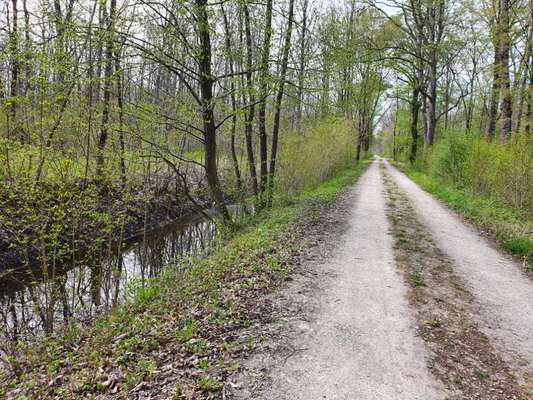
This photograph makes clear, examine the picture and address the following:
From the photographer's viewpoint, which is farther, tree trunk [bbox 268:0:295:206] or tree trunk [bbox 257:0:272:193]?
tree trunk [bbox 268:0:295:206]

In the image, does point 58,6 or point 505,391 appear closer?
point 505,391

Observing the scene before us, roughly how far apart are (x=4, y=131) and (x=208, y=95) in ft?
15.5

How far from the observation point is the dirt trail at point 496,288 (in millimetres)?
3967

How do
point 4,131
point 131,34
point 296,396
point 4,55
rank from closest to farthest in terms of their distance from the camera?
point 296,396 < point 4,55 < point 4,131 < point 131,34

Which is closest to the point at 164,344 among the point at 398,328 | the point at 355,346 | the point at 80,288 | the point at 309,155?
the point at 355,346

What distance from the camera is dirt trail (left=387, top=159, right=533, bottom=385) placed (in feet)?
13.0

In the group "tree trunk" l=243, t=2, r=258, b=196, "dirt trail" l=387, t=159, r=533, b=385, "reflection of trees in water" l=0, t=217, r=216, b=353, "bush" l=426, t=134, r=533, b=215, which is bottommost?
"reflection of trees in water" l=0, t=217, r=216, b=353

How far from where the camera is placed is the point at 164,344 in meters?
4.20

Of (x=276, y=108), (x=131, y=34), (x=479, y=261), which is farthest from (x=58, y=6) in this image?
(x=479, y=261)

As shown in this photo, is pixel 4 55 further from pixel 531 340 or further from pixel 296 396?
pixel 531 340

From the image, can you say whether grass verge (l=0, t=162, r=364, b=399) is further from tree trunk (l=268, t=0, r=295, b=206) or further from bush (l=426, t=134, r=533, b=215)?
bush (l=426, t=134, r=533, b=215)

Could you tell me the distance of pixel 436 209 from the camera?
11.6 m

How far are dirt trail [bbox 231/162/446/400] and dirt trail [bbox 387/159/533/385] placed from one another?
99 cm

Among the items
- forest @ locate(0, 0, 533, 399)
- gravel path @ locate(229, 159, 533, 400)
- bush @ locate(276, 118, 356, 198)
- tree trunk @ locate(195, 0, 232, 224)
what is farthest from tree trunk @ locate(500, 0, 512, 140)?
tree trunk @ locate(195, 0, 232, 224)
